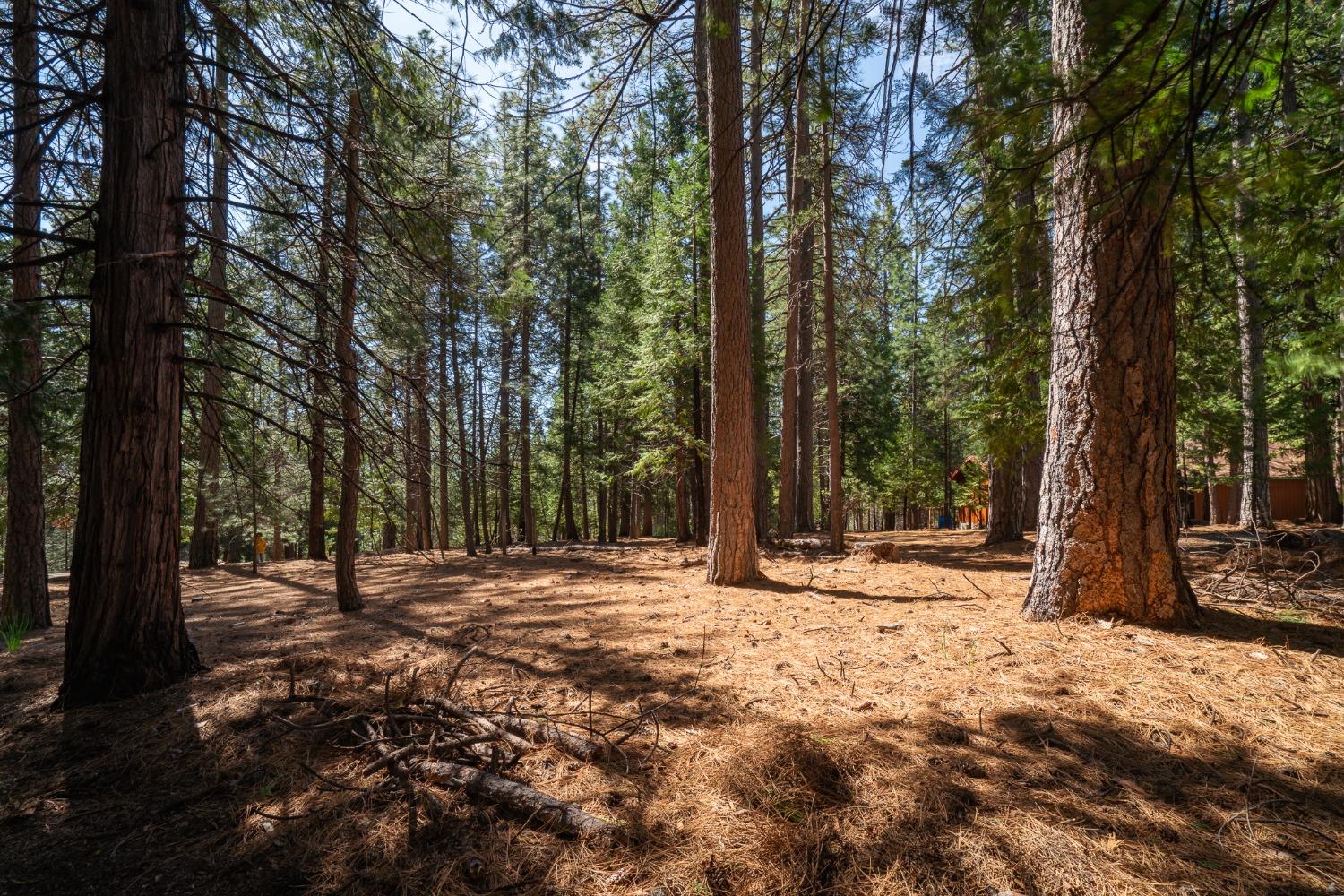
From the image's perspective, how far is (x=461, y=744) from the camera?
95.1 inches

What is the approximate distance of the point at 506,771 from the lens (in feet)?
7.68

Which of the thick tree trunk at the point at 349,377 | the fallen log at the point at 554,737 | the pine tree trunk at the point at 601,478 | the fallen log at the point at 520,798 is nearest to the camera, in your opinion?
the fallen log at the point at 520,798

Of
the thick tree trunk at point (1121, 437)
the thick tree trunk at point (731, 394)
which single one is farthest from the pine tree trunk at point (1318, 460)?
the thick tree trunk at point (731, 394)

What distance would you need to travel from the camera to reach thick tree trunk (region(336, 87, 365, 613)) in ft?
12.6

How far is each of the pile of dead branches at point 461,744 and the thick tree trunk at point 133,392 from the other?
46.9 inches

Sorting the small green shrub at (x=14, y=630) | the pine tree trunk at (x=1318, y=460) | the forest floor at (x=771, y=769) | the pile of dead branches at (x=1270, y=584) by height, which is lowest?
the small green shrub at (x=14, y=630)

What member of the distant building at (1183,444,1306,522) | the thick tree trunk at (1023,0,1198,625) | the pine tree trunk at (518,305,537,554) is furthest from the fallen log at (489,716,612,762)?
the distant building at (1183,444,1306,522)

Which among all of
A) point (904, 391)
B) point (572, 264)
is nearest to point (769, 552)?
point (572, 264)

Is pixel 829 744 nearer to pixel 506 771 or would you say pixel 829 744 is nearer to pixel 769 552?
pixel 506 771

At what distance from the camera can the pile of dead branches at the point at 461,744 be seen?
209cm

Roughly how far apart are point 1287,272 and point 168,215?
24.6 feet

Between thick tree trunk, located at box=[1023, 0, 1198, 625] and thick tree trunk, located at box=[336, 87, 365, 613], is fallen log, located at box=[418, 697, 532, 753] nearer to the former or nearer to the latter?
thick tree trunk, located at box=[336, 87, 365, 613]

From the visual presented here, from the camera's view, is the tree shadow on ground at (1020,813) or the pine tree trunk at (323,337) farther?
the pine tree trunk at (323,337)

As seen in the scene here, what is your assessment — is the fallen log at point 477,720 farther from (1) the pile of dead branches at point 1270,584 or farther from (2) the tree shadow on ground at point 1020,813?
(1) the pile of dead branches at point 1270,584
